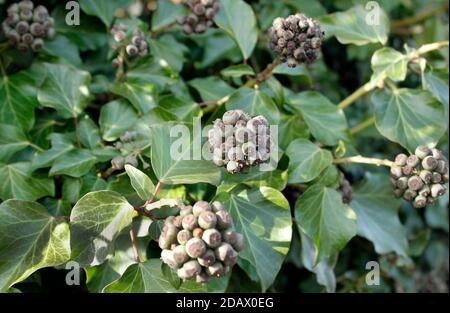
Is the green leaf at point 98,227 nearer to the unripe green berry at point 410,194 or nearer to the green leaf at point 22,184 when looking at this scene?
the green leaf at point 22,184

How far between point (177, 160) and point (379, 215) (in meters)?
0.77

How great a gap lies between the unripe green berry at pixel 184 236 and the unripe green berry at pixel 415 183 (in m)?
0.60

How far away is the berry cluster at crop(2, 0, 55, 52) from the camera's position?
1567mm

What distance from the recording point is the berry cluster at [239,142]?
1202mm

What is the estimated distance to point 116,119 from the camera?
5.09ft

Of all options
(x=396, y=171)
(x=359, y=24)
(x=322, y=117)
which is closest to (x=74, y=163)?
(x=322, y=117)

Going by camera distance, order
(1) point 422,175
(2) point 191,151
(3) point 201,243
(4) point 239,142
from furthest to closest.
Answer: (1) point 422,175 → (2) point 191,151 → (4) point 239,142 → (3) point 201,243

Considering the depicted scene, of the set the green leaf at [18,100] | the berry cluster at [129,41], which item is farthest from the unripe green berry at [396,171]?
the green leaf at [18,100]

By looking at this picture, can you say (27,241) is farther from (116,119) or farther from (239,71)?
(239,71)

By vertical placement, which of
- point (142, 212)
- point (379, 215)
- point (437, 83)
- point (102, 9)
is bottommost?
point (379, 215)

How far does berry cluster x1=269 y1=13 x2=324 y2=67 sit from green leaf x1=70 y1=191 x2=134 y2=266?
52 cm

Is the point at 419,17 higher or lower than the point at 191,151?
lower
